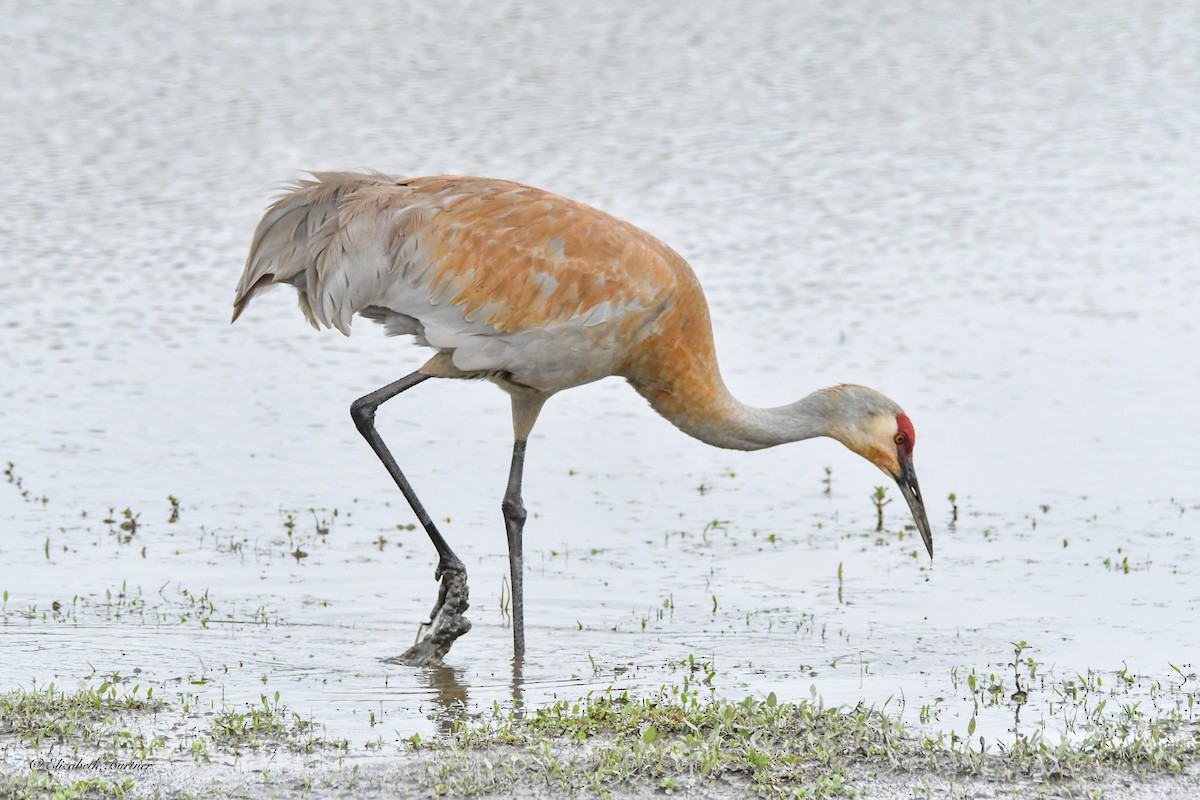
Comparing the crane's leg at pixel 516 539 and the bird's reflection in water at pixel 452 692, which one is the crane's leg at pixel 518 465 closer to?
the crane's leg at pixel 516 539

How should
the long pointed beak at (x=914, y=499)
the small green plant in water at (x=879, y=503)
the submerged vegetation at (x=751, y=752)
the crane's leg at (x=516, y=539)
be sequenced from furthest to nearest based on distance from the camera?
the small green plant in water at (x=879, y=503), the long pointed beak at (x=914, y=499), the crane's leg at (x=516, y=539), the submerged vegetation at (x=751, y=752)

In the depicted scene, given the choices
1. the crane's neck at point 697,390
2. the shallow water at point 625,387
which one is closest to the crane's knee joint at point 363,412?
the shallow water at point 625,387

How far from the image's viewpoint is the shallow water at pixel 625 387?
6586mm

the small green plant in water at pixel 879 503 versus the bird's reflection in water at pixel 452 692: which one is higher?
the small green plant in water at pixel 879 503

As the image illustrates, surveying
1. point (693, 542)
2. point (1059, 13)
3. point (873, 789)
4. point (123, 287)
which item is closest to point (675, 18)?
point (1059, 13)

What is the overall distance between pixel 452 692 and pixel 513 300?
56.0 inches

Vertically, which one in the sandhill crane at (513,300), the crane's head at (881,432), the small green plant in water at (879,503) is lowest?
the small green plant in water at (879,503)

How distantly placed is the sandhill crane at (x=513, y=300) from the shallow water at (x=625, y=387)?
0.65 meters

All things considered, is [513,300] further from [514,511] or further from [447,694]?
[447,694]

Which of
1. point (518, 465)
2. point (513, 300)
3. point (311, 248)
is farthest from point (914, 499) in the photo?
point (311, 248)

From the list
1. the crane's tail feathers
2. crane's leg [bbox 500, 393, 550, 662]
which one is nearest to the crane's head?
crane's leg [bbox 500, 393, 550, 662]

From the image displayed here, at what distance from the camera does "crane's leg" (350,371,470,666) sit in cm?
632

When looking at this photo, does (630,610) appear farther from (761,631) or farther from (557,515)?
(557,515)

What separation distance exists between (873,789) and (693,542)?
3.06 meters
